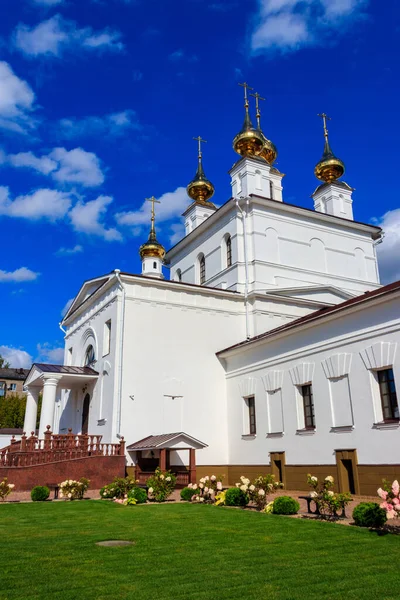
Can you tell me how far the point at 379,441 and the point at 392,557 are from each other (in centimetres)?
715

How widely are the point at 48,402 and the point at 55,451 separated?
12.7ft

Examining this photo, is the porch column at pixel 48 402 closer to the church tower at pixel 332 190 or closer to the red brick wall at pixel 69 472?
the red brick wall at pixel 69 472

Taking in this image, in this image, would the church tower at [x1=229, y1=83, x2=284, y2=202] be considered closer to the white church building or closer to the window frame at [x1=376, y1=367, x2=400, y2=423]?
the white church building

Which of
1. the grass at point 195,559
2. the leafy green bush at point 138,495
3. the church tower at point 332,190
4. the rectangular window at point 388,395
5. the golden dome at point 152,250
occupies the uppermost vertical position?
the church tower at point 332,190

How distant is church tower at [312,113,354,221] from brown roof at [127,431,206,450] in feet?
50.8

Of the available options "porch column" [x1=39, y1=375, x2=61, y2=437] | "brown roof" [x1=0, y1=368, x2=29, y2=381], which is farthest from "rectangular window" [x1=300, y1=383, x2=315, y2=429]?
"brown roof" [x1=0, y1=368, x2=29, y2=381]

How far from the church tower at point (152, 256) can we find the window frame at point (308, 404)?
15323 mm

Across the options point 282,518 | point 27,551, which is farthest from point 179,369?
point 27,551

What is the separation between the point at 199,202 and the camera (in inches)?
1238

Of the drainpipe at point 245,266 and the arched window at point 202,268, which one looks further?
the arched window at point 202,268

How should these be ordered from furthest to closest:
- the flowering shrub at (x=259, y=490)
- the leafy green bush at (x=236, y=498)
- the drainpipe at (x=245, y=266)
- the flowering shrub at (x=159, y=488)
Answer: the drainpipe at (x=245, y=266) → the flowering shrub at (x=159, y=488) → the leafy green bush at (x=236, y=498) → the flowering shrub at (x=259, y=490)

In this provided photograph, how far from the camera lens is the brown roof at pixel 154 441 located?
16438mm

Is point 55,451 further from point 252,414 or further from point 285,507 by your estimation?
point 285,507

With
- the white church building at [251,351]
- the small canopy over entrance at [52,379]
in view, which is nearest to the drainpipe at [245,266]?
the white church building at [251,351]
